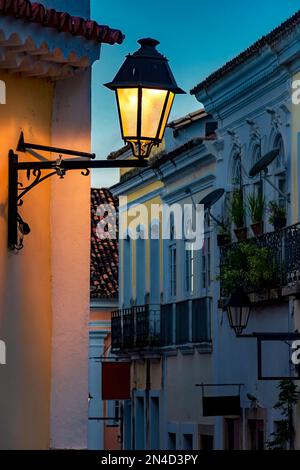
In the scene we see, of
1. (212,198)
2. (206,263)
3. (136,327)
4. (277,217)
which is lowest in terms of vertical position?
(136,327)

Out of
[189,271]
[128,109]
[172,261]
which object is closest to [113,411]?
[172,261]

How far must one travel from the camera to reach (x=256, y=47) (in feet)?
84.3

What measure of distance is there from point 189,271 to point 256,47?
23.3 feet

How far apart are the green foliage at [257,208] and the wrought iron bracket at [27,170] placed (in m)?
15.8

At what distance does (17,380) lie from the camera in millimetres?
10391

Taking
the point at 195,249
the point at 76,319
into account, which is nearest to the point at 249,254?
the point at 195,249

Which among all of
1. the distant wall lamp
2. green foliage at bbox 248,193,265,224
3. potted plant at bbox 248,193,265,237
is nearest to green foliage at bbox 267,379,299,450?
potted plant at bbox 248,193,265,237

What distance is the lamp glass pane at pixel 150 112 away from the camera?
1025 centimetres

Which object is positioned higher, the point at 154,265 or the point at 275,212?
the point at 154,265

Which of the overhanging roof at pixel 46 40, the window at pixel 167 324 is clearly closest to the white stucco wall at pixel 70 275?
the overhanging roof at pixel 46 40

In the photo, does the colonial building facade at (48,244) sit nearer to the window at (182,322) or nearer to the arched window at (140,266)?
the window at (182,322)

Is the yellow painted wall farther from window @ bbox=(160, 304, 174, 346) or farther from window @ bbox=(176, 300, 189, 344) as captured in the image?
window @ bbox=(160, 304, 174, 346)

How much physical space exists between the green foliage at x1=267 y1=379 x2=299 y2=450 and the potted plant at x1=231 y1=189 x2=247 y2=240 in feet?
10.5

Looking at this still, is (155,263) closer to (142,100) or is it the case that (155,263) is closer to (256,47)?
(256,47)
